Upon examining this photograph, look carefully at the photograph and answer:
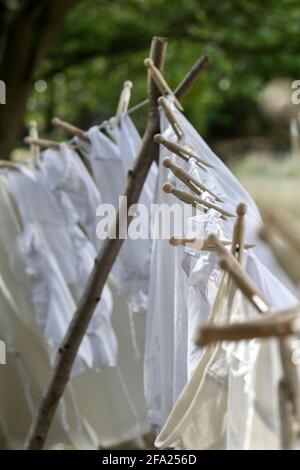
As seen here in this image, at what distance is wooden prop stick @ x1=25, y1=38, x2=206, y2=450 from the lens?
2465 millimetres

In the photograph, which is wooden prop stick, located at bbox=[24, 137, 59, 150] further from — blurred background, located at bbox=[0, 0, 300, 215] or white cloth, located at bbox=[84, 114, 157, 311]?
blurred background, located at bbox=[0, 0, 300, 215]

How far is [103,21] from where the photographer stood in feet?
23.1

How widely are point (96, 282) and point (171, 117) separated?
2.05 feet

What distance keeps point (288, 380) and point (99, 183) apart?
6.03 ft

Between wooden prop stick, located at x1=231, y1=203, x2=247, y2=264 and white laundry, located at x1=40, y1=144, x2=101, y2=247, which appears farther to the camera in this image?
white laundry, located at x1=40, y1=144, x2=101, y2=247

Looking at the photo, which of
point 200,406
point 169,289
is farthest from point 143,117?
point 200,406

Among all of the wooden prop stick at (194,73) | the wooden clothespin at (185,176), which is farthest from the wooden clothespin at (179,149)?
the wooden prop stick at (194,73)

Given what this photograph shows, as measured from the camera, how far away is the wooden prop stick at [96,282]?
97.0 inches

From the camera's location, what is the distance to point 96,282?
8.39 ft

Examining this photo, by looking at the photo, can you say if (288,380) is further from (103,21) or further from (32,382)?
(103,21)

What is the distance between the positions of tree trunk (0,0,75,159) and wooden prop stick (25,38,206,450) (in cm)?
341

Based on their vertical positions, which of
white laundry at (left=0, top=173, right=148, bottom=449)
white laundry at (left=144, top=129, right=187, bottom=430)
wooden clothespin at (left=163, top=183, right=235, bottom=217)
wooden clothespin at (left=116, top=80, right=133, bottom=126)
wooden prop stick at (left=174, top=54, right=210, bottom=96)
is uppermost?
wooden prop stick at (left=174, top=54, right=210, bottom=96)

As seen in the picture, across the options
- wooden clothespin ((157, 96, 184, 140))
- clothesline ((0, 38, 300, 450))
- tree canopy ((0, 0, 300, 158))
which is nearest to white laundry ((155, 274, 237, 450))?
clothesline ((0, 38, 300, 450))

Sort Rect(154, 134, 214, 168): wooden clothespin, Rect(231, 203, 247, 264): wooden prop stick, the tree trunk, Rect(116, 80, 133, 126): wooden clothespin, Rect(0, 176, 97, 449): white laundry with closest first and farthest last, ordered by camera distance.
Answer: Rect(231, 203, 247, 264): wooden prop stick → Rect(154, 134, 214, 168): wooden clothespin → Rect(116, 80, 133, 126): wooden clothespin → Rect(0, 176, 97, 449): white laundry → the tree trunk
